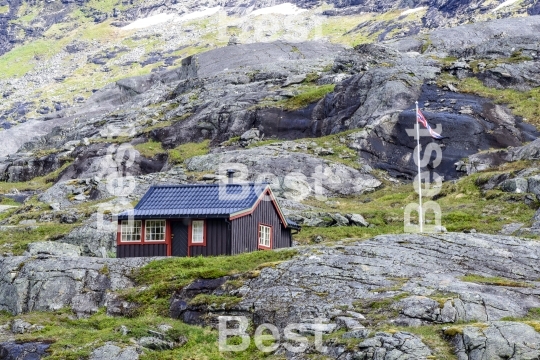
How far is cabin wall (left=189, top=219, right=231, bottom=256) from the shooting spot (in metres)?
39.8

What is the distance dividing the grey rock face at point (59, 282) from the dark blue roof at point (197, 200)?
4.39 m

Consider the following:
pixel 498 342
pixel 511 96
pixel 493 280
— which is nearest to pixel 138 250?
pixel 493 280

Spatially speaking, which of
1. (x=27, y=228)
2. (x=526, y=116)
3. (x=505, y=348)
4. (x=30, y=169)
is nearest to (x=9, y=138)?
(x=30, y=169)

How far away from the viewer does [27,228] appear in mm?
57812

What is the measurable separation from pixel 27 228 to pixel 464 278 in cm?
3794

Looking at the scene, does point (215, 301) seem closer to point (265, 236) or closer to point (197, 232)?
point (197, 232)

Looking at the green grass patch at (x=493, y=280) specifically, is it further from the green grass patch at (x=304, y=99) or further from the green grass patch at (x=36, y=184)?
the green grass patch at (x=36, y=184)

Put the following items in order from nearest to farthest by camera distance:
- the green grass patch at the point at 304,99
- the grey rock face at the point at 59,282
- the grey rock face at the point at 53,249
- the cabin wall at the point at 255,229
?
1. the grey rock face at the point at 59,282
2. the cabin wall at the point at 255,229
3. the grey rock face at the point at 53,249
4. the green grass patch at the point at 304,99

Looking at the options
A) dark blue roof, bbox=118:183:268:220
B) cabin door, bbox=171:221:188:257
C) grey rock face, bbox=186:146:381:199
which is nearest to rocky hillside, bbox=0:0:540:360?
grey rock face, bbox=186:146:381:199

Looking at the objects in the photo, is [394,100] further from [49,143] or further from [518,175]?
[49,143]

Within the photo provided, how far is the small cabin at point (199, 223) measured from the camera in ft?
131

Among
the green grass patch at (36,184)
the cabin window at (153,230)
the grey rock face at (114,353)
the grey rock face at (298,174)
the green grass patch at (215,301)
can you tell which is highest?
the green grass patch at (36,184)

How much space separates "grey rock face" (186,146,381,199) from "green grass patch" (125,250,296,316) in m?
24.8

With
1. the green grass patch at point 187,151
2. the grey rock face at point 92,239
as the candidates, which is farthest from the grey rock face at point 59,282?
the green grass patch at point 187,151
